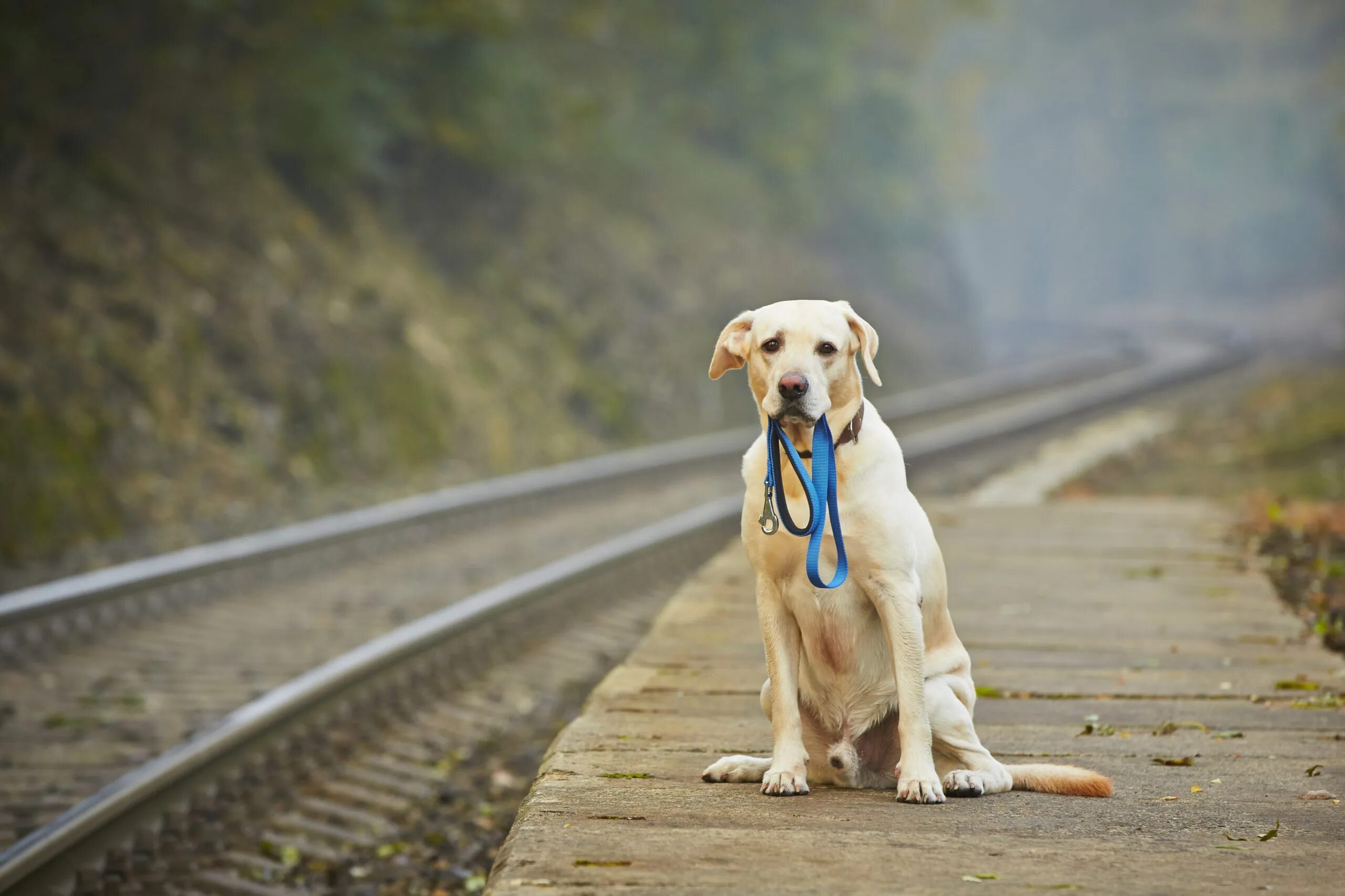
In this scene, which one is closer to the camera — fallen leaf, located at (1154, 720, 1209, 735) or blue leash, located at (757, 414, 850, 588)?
blue leash, located at (757, 414, 850, 588)

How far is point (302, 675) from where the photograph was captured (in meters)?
6.52

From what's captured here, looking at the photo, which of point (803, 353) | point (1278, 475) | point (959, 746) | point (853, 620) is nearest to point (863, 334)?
point (803, 353)

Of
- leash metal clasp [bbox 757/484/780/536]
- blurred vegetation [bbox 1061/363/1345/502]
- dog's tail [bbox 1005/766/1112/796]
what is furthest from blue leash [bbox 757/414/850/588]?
blurred vegetation [bbox 1061/363/1345/502]

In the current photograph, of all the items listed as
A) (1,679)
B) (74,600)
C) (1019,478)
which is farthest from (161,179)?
Result: (1019,478)

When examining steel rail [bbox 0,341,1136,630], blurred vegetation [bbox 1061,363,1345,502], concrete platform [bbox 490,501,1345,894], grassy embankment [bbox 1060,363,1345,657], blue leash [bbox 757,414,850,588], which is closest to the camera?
concrete platform [bbox 490,501,1345,894]

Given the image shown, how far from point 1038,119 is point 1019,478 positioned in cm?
6133

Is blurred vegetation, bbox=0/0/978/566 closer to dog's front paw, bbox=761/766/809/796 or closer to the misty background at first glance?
the misty background

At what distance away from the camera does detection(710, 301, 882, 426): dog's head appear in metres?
2.88

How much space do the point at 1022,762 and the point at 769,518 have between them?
3.73 ft

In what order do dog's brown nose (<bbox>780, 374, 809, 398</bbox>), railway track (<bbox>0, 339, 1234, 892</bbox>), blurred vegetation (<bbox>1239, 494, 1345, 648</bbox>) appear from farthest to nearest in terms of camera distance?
blurred vegetation (<bbox>1239, 494, 1345, 648</bbox>) < railway track (<bbox>0, 339, 1234, 892</bbox>) < dog's brown nose (<bbox>780, 374, 809, 398</bbox>)

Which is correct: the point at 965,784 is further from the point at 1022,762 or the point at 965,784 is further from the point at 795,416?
the point at 795,416

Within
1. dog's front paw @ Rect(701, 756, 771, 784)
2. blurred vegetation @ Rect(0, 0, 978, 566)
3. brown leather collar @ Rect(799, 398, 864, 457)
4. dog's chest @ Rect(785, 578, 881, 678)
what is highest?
blurred vegetation @ Rect(0, 0, 978, 566)

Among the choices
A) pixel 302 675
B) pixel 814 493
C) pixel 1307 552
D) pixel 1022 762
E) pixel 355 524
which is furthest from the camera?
pixel 355 524

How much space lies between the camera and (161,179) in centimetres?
1371
